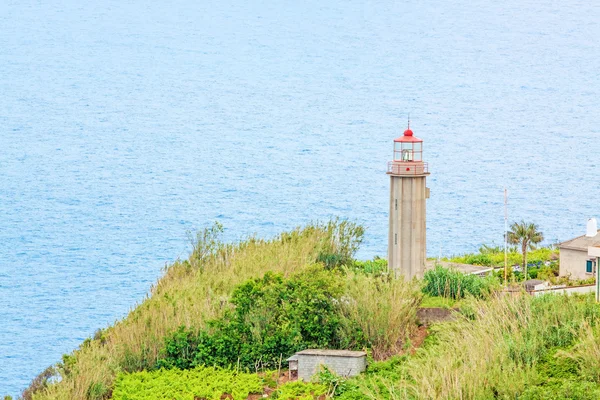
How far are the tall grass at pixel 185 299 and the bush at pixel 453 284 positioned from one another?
8.76 ft

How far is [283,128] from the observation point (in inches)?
3942

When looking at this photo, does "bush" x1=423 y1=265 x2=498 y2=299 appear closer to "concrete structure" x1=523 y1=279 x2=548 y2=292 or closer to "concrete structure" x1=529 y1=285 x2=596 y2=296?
"concrete structure" x1=529 y1=285 x2=596 y2=296

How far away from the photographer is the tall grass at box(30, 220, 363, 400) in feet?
62.4

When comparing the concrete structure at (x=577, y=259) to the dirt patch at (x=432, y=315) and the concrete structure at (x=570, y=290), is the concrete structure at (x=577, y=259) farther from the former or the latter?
the dirt patch at (x=432, y=315)

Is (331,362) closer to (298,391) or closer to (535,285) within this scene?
(298,391)

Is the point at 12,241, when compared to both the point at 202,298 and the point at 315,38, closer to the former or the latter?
the point at 202,298

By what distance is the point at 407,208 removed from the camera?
26.2m

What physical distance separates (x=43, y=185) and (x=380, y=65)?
43.5 metres

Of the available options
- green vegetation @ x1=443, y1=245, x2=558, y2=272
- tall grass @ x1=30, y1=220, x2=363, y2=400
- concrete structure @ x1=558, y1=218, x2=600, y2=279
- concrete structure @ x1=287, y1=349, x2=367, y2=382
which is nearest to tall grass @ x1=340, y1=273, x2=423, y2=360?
concrete structure @ x1=287, y1=349, x2=367, y2=382

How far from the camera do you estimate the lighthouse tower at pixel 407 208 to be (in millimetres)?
26078

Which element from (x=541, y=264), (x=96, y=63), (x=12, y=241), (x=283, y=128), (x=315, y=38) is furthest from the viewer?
(x=315, y=38)

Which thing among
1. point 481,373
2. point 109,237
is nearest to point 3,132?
point 109,237

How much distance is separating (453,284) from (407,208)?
4.15m

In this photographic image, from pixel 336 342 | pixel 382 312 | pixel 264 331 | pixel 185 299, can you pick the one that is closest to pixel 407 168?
pixel 185 299
